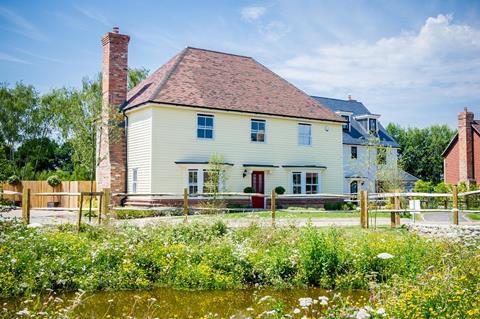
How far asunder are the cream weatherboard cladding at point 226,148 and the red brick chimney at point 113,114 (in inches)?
23.6

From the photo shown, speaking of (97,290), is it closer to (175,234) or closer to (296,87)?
(175,234)

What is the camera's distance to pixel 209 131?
89.5 feet

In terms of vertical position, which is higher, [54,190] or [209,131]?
[209,131]

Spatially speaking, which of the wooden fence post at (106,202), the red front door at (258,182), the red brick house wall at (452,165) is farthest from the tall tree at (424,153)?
the wooden fence post at (106,202)

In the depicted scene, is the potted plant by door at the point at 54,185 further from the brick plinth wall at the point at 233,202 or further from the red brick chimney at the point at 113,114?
the brick plinth wall at the point at 233,202

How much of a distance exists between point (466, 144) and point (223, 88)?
69.3 ft

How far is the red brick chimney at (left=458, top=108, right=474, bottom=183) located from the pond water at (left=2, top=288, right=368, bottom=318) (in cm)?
3238

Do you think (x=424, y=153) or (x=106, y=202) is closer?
(x=106, y=202)

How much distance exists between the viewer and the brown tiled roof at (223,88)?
26.9 meters

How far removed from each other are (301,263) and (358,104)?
39488mm

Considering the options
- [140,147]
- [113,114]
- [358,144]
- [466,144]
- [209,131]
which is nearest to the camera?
[140,147]

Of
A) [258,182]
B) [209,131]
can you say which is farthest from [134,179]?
[258,182]

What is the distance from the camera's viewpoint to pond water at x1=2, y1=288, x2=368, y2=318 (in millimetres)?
8094

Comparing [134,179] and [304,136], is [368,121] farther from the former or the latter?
[134,179]
